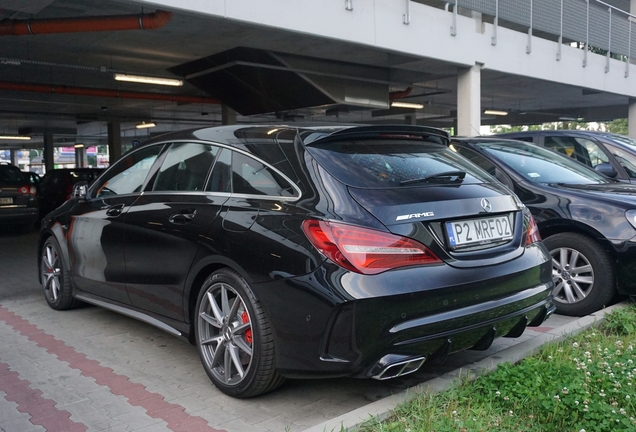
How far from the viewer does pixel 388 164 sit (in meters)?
3.71

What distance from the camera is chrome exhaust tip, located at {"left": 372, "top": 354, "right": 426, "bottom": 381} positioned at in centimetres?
318

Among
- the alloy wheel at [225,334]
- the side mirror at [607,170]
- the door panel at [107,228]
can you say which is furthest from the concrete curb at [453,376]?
the side mirror at [607,170]

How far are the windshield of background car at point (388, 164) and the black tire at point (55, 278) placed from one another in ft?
10.8

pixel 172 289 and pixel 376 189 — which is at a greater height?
pixel 376 189

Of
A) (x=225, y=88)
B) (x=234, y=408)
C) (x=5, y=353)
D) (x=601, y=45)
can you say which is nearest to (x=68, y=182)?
(x=225, y=88)

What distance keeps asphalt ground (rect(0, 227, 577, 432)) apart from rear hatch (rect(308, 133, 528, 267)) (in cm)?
84

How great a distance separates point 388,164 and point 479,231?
0.67 meters

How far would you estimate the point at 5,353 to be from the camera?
15.4 ft

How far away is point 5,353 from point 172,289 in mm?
1579

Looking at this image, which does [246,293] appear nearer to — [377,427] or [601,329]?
[377,427]

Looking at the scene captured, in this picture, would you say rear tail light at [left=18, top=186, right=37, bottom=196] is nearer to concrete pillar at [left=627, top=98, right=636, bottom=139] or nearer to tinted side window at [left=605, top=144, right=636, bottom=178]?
tinted side window at [left=605, top=144, right=636, bottom=178]

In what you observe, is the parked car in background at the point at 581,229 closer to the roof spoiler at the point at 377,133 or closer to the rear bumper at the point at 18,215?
the roof spoiler at the point at 377,133

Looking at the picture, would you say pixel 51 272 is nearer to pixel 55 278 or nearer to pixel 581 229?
pixel 55 278

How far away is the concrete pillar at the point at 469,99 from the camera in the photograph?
1434 centimetres
